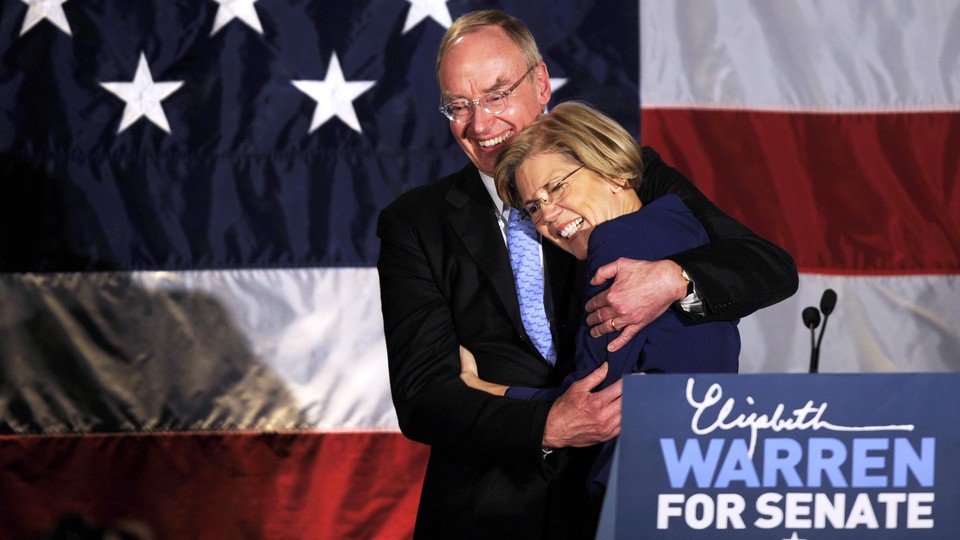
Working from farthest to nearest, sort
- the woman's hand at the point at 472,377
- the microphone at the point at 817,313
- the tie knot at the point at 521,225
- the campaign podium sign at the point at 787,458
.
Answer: the microphone at the point at 817,313 < the tie knot at the point at 521,225 < the woman's hand at the point at 472,377 < the campaign podium sign at the point at 787,458

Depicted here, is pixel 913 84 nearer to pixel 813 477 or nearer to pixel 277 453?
pixel 277 453

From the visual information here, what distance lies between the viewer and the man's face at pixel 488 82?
1776mm

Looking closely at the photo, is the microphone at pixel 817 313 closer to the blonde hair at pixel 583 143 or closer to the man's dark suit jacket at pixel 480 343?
the man's dark suit jacket at pixel 480 343

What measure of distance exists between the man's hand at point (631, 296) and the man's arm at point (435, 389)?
0.09m

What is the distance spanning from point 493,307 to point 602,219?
276mm

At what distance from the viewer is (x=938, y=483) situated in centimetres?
108

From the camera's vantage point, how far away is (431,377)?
64.4 inches

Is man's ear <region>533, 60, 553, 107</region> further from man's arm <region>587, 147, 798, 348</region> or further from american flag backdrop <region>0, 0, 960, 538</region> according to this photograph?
american flag backdrop <region>0, 0, 960, 538</region>

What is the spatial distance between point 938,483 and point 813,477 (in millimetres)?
120

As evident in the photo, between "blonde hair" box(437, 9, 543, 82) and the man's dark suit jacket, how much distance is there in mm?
210

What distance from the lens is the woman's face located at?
4.84 ft

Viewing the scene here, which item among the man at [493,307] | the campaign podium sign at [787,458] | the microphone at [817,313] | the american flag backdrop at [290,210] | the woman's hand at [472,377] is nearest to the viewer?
the campaign podium sign at [787,458]

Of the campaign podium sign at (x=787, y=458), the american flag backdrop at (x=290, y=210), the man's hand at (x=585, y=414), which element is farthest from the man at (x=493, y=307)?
the american flag backdrop at (x=290, y=210)

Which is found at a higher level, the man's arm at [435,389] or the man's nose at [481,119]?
the man's nose at [481,119]
